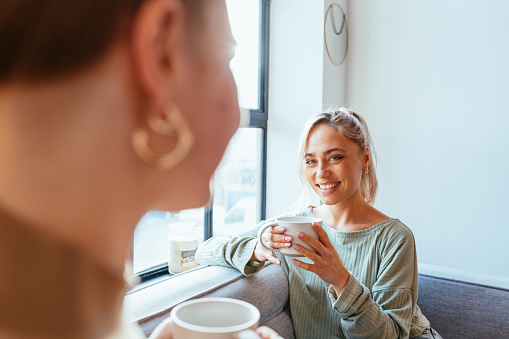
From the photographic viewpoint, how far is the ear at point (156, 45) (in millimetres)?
199

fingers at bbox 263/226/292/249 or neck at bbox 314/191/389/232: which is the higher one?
fingers at bbox 263/226/292/249

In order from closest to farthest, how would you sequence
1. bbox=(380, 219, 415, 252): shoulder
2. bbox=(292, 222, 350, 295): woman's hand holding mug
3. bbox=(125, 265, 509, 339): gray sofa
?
bbox=(292, 222, 350, 295): woman's hand holding mug
bbox=(125, 265, 509, 339): gray sofa
bbox=(380, 219, 415, 252): shoulder

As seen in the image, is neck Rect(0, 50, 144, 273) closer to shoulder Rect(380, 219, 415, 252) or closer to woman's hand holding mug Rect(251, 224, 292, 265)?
woman's hand holding mug Rect(251, 224, 292, 265)

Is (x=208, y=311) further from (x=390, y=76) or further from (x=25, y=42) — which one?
(x=390, y=76)

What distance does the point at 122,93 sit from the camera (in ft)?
0.67

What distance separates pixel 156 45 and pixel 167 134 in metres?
0.04

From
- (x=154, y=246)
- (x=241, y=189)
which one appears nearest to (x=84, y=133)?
(x=154, y=246)

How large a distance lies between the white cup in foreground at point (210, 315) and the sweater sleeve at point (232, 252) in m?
1.08

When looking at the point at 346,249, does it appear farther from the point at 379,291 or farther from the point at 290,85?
the point at 290,85

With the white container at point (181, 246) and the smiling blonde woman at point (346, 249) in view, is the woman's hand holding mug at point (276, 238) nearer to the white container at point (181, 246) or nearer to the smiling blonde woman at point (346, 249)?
the smiling blonde woman at point (346, 249)

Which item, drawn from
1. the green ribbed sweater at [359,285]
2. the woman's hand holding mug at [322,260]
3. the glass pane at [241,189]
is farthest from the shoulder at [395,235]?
the glass pane at [241,189]

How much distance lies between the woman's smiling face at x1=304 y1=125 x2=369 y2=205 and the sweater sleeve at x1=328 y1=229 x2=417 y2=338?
0.24 metres

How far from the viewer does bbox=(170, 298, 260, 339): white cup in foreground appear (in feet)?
1.07

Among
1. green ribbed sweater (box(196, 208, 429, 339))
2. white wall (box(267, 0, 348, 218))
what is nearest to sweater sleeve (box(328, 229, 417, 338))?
green ribbed sweater (box(196, 208, 429, 339))
